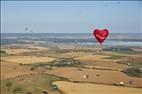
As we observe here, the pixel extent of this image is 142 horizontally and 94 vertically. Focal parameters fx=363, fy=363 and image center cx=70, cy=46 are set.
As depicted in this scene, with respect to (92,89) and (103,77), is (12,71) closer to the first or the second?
(103,77)

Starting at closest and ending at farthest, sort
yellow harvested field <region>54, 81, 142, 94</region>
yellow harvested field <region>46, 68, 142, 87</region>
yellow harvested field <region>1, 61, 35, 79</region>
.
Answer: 1. yellow harvested field <region>54, 81, 142, 94</region>
2. yellow harvested field <region>46, 68, 142, 87</region>
3. yellow harvested field <region>1, 61, 35, 79</region>

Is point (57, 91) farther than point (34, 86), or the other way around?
point (34, 86)

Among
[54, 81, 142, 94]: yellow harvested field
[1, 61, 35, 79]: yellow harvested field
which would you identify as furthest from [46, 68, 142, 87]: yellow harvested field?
[1, 61, 35, 79]: yellow harvested field

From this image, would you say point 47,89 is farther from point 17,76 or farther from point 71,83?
point 17,76

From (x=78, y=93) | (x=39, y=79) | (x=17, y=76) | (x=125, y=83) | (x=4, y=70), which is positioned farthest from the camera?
(x=4, y=70)

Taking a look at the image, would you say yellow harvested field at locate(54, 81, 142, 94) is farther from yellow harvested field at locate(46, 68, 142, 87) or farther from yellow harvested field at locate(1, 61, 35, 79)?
yellow harvested field at locate(1, 61, 35, 79)

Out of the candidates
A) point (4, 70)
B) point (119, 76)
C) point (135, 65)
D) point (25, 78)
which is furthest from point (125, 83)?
point (4, 70)

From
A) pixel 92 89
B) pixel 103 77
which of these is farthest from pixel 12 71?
pixel 92 89

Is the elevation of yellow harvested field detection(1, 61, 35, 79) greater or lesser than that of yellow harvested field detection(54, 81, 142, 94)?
greater
